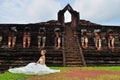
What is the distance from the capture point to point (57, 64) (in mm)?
25141

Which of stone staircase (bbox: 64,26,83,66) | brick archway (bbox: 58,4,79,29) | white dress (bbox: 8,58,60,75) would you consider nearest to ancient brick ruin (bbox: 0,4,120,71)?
stone staircase (bbox: 64,26,83,66)

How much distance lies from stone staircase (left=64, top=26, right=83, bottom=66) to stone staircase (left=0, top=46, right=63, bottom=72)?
634mm

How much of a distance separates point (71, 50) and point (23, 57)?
401 centimetres

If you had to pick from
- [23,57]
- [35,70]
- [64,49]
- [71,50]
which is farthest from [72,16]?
[35,70]

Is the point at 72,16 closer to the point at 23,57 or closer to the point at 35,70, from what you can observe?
the point at 23,57

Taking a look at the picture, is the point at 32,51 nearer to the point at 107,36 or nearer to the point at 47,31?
the point at 47,31

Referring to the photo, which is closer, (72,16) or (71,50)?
(71,50)

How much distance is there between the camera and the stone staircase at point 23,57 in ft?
83.1

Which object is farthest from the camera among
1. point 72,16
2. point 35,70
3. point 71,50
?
point 72,16

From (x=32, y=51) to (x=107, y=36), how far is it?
288 inches

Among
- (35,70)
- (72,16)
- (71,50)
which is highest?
(72,16)

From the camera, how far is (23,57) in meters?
25.9

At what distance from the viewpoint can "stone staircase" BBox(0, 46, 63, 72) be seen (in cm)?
2534

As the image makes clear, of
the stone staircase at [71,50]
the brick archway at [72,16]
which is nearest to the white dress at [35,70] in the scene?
the stone staircase at [71,50]
